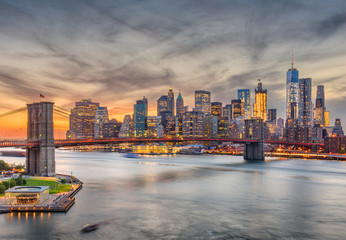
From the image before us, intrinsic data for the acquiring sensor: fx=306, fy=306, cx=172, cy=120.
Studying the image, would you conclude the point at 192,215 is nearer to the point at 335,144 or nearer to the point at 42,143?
the point at 42,143

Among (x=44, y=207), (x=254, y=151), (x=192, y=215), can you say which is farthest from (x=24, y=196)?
(x=254, y=151)

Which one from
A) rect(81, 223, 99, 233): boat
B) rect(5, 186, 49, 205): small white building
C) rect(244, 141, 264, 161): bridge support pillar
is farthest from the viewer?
rect(244, 141, 264, 161): bridge support pillar

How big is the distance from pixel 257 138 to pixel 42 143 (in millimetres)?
92330

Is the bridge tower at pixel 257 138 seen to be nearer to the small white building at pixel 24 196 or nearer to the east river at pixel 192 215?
the east river at pixel 192 215

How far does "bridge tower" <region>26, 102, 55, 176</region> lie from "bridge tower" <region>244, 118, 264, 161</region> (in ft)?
293

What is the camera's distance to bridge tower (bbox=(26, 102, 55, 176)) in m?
53.2

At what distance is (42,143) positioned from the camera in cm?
5322

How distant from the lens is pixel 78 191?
45.6 meters

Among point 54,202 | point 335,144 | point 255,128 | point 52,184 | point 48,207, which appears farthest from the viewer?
point 335,144

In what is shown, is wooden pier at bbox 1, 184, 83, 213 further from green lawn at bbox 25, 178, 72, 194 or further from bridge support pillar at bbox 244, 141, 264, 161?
bridge support pillar at bbox 244, 141, 264, 161

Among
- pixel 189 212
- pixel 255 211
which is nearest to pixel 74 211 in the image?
pixel 189 212

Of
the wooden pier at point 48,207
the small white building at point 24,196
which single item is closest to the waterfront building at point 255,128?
the wooden pier at point 48,207

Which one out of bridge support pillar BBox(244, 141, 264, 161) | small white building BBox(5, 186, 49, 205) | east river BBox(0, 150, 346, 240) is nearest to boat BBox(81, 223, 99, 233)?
east river BBox(0, 150, 346, 240)

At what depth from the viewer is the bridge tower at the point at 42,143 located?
53.2 metres
